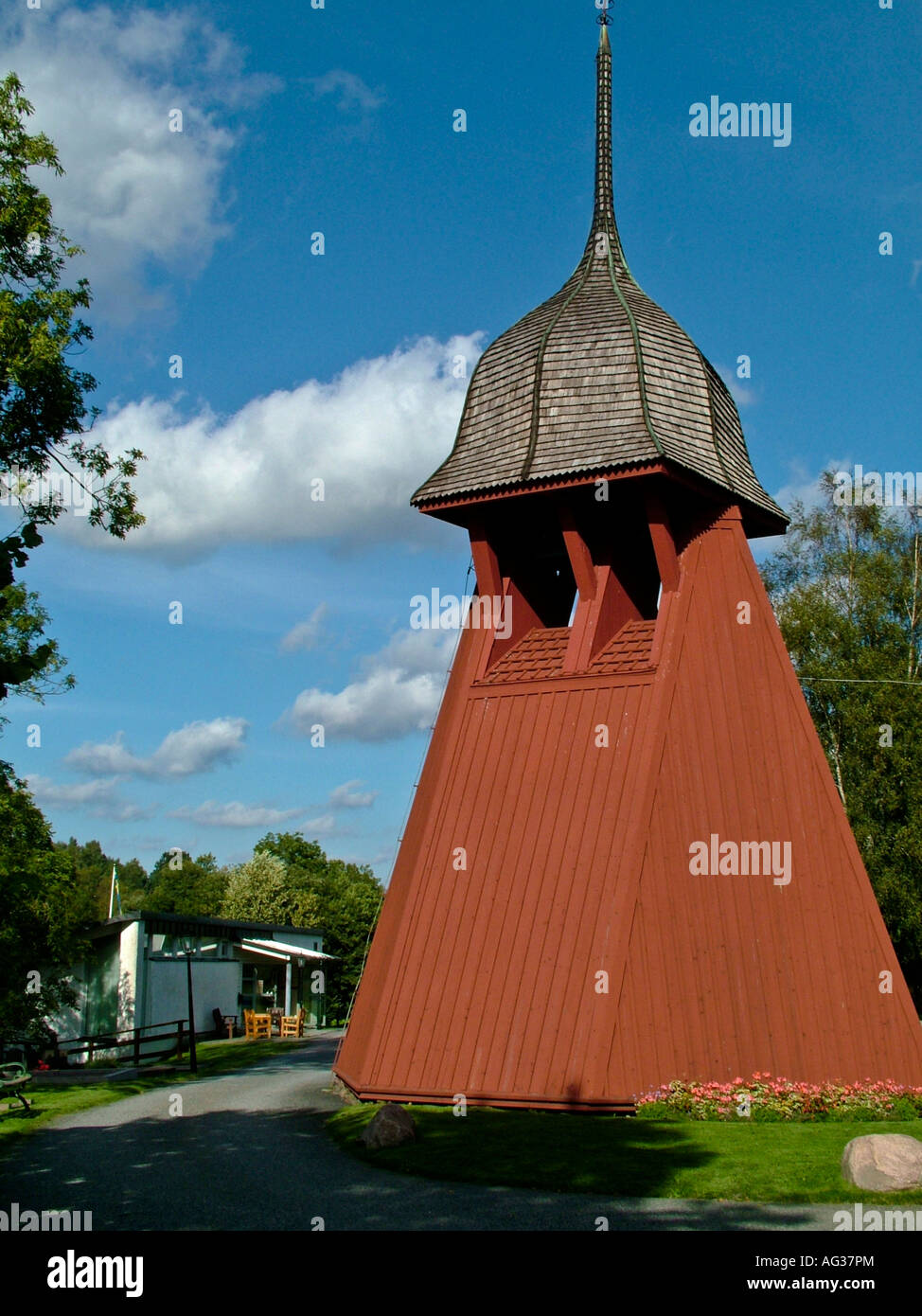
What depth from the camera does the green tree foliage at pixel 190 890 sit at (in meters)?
95.6

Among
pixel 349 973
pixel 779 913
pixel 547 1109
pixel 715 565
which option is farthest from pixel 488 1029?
pixel 349 973

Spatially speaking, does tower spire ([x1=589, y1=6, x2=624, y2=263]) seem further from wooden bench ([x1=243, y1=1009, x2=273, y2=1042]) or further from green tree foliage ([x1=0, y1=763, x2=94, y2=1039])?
wooden bench ([x1=243, y1=1009, x2=273, y2=1042])

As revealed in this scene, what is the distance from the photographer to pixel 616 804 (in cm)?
1374

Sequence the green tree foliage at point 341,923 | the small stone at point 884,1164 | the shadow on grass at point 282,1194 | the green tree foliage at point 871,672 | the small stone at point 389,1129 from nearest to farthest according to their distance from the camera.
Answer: the shadow on grass at point 282,1194, the small stone at point 884,1164, the small stone at point 389,1129, the green tree foliage at point 871,672, the green tree foliage at point 341,923

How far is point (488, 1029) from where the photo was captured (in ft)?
43.0

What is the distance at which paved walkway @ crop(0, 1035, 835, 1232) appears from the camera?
820cm

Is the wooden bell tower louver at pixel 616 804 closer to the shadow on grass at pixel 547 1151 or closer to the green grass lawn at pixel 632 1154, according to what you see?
the shadow on grass at pixel 547 1151

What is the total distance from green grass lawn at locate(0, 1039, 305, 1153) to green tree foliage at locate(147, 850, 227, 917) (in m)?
61.2

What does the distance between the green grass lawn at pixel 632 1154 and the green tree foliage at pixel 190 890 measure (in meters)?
78.0

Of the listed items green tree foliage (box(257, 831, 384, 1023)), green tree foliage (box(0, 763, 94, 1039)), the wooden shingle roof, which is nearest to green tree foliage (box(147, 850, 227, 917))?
green tree foliage (box(257, 831, 384, 1023))

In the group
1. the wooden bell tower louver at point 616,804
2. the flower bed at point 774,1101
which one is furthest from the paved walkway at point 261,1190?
the flower bed at point 774,1101

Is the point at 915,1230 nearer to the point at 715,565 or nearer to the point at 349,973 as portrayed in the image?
the point at 715,565

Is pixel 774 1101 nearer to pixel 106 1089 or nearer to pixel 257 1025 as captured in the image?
pixel 106 1089

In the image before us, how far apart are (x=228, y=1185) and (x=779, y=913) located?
23.5 feet
